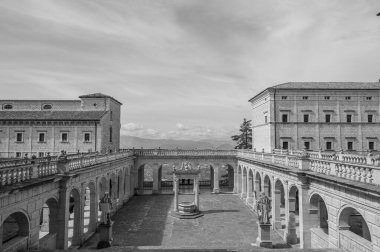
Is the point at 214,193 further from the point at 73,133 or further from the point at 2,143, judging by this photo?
the point at 2,143

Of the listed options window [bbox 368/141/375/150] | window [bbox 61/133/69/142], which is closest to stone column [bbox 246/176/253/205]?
window [bbox 368/141/375/150]

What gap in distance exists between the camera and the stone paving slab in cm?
2012

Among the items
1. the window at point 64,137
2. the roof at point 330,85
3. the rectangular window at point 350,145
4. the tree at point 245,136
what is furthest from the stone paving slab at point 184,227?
the tree at point 245,136

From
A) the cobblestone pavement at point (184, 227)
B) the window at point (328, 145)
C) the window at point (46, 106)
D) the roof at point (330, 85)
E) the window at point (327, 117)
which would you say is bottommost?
the cobblestone pavement at point (184, 227)

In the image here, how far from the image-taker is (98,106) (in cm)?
3944

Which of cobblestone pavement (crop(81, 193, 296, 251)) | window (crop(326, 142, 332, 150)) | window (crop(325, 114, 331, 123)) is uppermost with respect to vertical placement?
window (crop(325, 114, 331, 123))

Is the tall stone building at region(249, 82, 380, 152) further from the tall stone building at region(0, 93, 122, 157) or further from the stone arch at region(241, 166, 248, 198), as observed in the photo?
the tall stone building at region(0, 93, 122, 157)

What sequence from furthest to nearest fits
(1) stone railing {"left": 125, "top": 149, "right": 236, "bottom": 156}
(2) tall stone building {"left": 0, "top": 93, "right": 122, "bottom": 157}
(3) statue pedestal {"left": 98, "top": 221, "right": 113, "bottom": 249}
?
1. (1) stone railing {"left": 125, "top": 149, "right": 236, "bottom": 156}
2. (2) tall stone building {"left": 0, "top": 93, "right": 122, "bottom": 157}
3. (3) statue pedestal {"left": 98, "top": 221, "right": 113, "bottom": 249}

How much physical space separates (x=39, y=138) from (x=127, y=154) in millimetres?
11849

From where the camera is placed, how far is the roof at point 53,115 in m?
37.0

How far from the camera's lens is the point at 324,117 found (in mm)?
38812

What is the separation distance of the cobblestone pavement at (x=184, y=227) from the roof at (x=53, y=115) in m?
12.3

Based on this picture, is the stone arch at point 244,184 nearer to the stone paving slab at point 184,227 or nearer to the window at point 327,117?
the stone paving slab at point 184,227

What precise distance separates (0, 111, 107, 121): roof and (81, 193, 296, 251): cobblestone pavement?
12255mm
